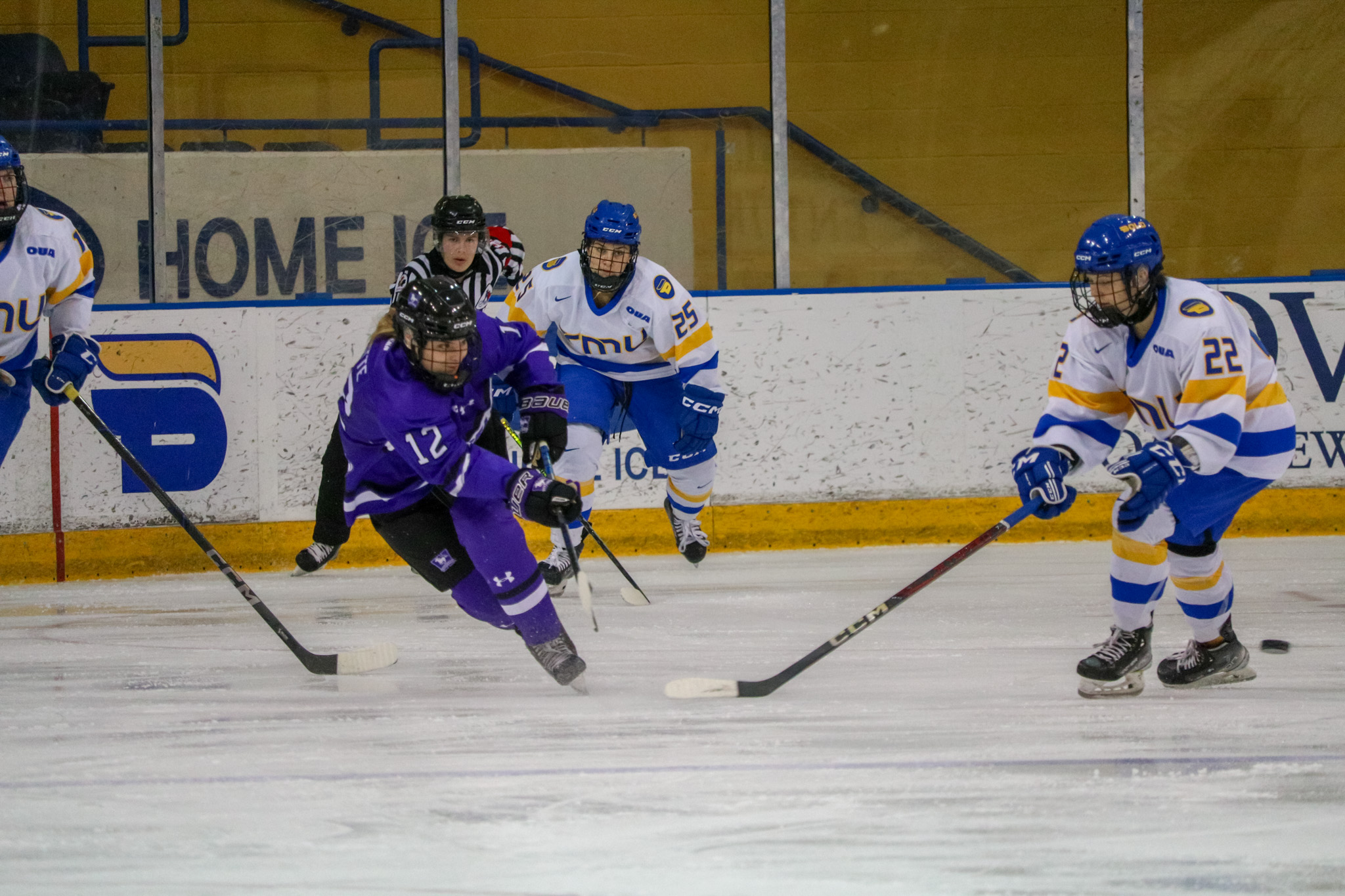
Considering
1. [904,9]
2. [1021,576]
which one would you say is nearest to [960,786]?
[1021,576]

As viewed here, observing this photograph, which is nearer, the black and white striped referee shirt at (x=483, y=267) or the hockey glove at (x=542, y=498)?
the hockey glove at (x=542, y=498)

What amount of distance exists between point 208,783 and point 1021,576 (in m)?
Answer: 2.89

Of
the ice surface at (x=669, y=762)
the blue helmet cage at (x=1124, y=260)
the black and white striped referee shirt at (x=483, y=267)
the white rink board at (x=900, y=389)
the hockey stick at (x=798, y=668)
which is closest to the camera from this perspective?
the ice surface at (x=669, y=762)

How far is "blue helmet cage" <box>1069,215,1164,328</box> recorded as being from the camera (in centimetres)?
245

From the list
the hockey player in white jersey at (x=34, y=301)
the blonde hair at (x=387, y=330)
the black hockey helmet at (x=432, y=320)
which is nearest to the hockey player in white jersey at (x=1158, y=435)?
the black hockey helmet at (x=432, y=320)

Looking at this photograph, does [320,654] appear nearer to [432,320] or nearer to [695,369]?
[432,320]

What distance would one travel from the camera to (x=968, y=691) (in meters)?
2.68

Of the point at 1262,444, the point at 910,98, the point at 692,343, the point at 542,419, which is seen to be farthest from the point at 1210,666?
the point at 910,98

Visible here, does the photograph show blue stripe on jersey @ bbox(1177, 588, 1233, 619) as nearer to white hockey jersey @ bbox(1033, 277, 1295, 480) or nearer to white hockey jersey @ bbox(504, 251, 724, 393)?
white hockey jersey @ bbox(1033, 277, 1295, 480)

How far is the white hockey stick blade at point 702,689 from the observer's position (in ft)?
8.52

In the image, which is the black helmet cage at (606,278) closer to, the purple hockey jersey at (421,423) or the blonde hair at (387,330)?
the purple hockey jersey at (421,423)

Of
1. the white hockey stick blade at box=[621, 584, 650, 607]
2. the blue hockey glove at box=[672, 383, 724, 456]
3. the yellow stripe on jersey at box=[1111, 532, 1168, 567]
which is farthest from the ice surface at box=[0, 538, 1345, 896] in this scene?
the blue hockey glove at box=[672, 383, 724, 456]

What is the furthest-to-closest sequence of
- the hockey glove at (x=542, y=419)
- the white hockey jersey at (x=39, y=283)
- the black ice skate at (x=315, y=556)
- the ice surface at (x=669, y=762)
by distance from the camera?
the black ice skate at (x=315, y=556)
the white hockey jersey at (x=39, y=283)
the hockey glove at (x=542, y=419)
the ice surface at (x=669, y=762)

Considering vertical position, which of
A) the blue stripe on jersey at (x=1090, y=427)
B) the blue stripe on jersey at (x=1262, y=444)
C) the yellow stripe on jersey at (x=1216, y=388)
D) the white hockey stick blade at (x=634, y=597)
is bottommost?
the white hockey stick blade at (x=634, y=597)
